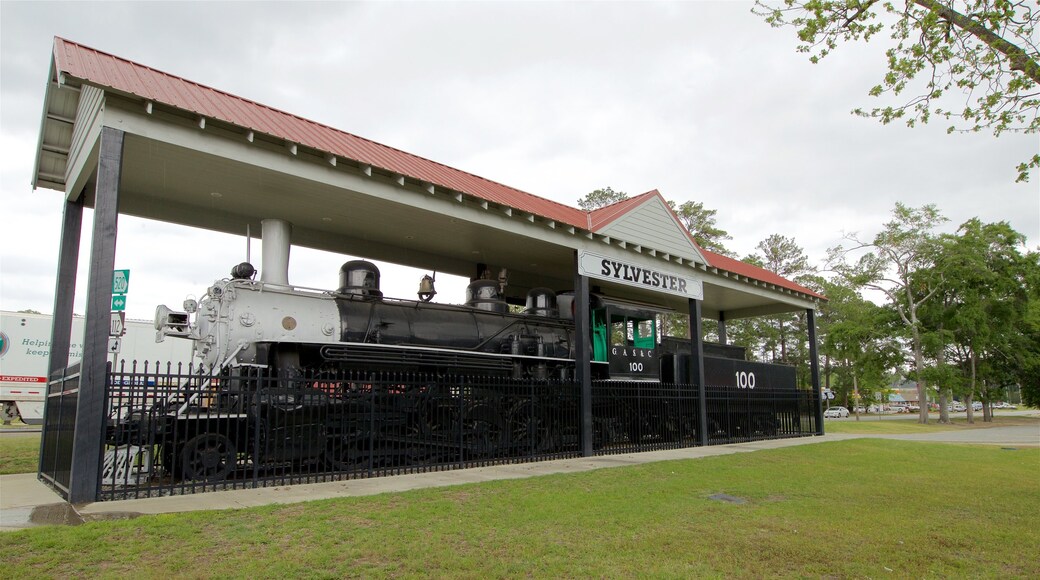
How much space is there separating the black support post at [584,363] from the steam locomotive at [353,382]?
240mm

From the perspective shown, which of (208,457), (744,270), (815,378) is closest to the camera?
(208,457)

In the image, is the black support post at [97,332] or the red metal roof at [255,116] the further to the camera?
the red metal roof at [255,116]

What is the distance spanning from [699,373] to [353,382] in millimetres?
9380

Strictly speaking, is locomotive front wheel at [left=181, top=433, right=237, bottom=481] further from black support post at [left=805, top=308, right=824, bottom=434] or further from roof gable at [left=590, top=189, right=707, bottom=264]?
black support post at [left=805, top=308, right=824, bottom=434]

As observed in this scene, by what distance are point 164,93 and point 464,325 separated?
5958 millimetres

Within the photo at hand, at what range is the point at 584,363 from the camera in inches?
492

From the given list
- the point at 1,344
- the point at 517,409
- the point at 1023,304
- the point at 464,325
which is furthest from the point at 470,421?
the point at 1023,304

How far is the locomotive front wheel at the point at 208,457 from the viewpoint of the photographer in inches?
304

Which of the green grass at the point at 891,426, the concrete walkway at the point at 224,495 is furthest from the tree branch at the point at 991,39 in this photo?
the green grass at the point at 891,426

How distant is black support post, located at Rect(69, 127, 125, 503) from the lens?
6863 mm

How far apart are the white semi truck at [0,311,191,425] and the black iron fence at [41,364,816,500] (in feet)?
48.4

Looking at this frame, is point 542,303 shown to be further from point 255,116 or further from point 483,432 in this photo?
point 255,116

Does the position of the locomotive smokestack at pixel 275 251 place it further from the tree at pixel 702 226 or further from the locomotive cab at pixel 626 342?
the tree at pixel 702 226

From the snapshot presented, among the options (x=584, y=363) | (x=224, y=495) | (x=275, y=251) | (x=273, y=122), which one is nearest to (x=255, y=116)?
(x=273, y=122)
